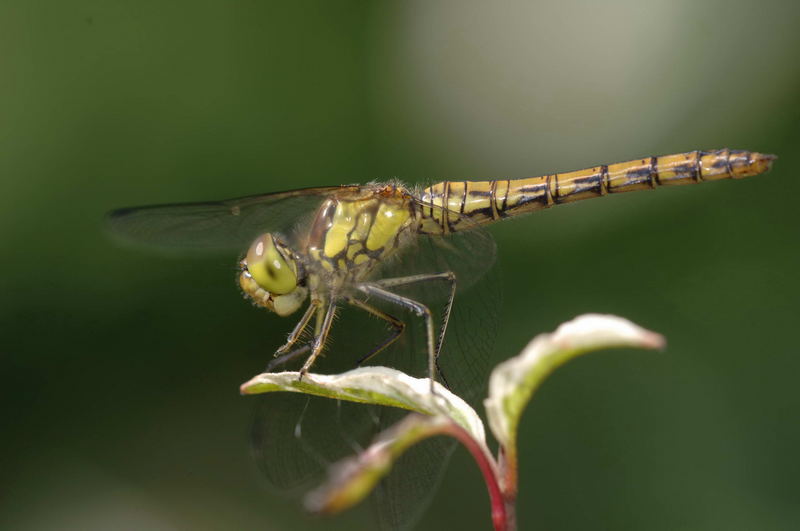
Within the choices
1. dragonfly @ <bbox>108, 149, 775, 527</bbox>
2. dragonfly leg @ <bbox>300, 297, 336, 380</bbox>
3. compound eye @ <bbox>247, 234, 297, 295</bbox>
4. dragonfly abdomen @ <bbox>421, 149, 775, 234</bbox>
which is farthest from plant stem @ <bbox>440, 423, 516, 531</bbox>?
dragonfly abdomen @ <bbox>421, 149, 775, 234</bbox>

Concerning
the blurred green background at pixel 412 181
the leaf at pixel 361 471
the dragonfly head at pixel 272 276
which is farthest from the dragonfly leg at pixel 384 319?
the leaf at pixel 361 471

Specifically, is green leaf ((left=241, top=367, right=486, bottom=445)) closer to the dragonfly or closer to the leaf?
the leaf

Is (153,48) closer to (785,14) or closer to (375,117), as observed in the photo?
(375,117)

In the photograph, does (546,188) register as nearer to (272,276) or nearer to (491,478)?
(272,276)

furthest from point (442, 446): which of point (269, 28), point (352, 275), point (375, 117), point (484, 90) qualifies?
point (269, 28)

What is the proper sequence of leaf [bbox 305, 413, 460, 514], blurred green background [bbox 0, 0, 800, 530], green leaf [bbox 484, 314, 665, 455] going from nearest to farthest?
leaf [bbox 305, 413, 460, 514]
green leaf [bbox 484, 314, 665, 455]
blurred green background [bbox 0, 0, 800, 530]

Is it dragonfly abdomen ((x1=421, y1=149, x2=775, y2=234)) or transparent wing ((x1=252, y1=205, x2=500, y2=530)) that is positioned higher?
dragonfly abdomen ((x1=421, y1=149, x2=775, y2=234))

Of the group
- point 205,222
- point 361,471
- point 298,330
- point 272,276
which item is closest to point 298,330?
point 298,330
